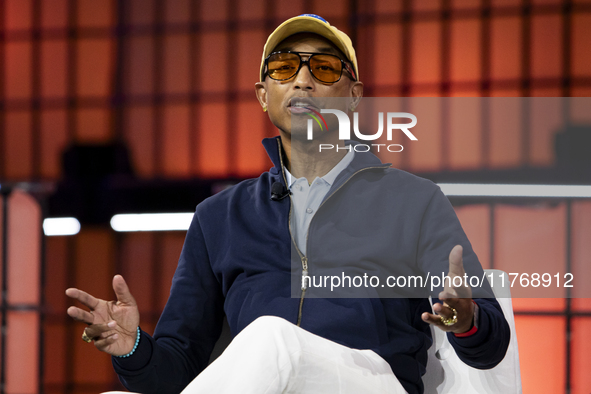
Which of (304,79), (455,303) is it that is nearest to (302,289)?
(455,303)

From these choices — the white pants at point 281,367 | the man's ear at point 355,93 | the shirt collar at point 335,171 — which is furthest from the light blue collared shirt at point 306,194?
the white pants at point 281,367

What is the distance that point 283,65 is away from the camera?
4.70 feet

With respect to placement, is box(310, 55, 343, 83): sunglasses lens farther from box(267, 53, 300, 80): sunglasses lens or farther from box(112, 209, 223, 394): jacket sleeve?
box(112, 209, 223, 394): jacket sleeve

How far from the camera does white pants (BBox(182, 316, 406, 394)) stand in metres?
0.91

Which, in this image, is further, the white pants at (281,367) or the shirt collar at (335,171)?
the shirt collar at (335,171)

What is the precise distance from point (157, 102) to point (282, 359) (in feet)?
10.0

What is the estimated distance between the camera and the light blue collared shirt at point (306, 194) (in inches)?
54.0

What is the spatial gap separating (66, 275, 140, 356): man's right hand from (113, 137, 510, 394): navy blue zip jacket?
1.7 inches

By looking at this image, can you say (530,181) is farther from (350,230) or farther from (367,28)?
(350,230)

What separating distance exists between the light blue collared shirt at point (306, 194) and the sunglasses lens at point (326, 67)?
198 millimetres

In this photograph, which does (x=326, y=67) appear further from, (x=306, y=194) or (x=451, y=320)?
(x=451, y=320)

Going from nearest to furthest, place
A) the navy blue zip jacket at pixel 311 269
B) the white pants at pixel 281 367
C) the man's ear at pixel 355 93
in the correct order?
the white pants at pixel 281 367 < the navy blue zip jacket at pixel 311 269 < the man's ear at pixel 355 93

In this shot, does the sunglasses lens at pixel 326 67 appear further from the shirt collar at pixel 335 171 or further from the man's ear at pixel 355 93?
the shirt collar at pixel 335 171

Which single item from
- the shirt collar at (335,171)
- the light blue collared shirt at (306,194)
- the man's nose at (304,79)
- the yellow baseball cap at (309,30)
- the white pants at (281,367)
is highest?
the yellow baseball cap at (309,30)
